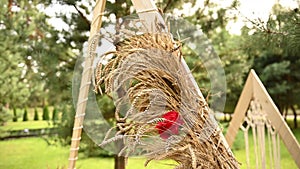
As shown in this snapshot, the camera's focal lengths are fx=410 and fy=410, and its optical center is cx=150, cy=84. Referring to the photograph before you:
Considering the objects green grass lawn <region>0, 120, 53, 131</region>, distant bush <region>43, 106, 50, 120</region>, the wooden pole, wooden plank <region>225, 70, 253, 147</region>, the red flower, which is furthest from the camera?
distant bush <region>43, 106, 50, 120</region>

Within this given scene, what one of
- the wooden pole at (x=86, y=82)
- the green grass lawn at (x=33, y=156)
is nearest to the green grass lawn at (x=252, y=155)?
the green grass lawn at (x=33, y=156)

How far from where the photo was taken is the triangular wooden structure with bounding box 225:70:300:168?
1.26 meters

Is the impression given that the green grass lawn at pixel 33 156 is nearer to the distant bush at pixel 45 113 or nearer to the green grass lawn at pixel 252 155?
the distant bush at pixel 45 113

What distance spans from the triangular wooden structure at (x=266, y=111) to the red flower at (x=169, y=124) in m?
0.61

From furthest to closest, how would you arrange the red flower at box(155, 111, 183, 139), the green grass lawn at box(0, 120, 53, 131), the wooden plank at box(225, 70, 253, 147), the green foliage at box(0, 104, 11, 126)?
the green grass lawn at box(0, 120, 53, 131)
the green foliage at box(0, 104, 11, 126)
the wooden plank at box(225, 70, 253, 147)
the red flower at box(155, 111, 183, 139)

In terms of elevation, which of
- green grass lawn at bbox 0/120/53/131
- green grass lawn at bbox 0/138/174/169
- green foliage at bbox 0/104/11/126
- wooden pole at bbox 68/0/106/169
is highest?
wooden pole at bbox 68/0/106/169

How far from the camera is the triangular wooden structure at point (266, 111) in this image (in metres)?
1.26

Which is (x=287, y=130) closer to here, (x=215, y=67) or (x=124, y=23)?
(x=215, y=67)

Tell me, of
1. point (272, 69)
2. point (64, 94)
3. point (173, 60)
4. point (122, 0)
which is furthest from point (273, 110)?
point (272, 69)

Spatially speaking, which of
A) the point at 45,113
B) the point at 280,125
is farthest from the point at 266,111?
the point at 45,113

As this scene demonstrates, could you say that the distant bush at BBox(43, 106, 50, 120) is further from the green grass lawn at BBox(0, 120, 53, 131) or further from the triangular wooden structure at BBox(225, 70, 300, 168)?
the triangular wooden structure at BBox(225, 70, 300, 168)

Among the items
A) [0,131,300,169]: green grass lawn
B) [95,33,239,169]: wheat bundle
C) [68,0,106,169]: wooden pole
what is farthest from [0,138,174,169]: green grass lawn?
[95,33,239,169]: wheat bundle

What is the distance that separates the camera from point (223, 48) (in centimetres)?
307

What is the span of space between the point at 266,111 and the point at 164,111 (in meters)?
0.65
